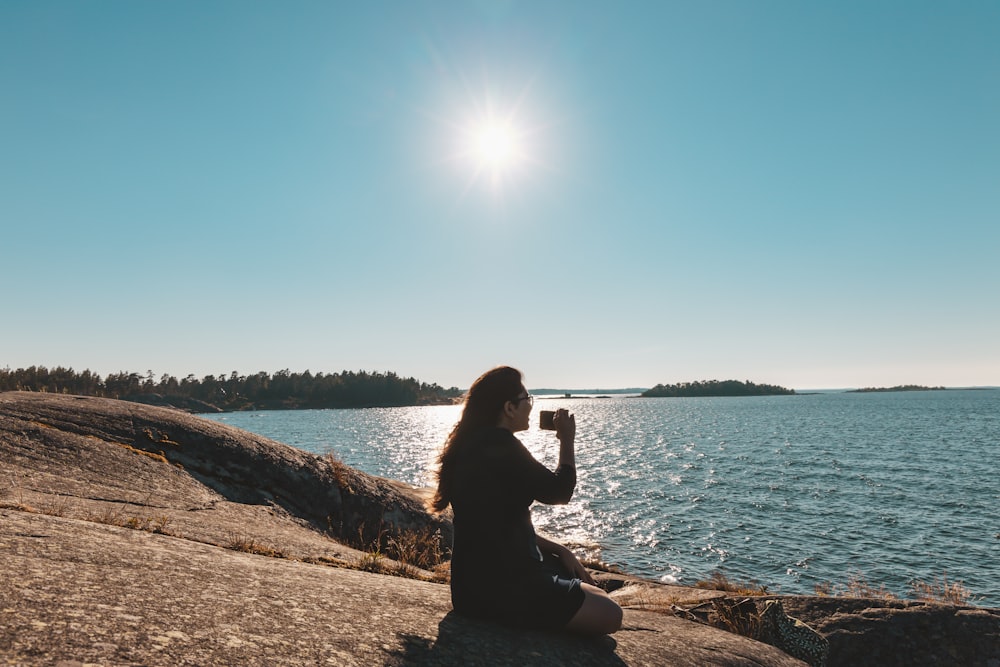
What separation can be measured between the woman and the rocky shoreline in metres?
0.22

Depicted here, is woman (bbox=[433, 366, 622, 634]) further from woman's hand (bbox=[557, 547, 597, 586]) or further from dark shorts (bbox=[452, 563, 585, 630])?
woman's hand (bbox=[557, 547, 597, 586])

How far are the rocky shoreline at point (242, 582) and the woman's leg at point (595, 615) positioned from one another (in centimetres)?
15

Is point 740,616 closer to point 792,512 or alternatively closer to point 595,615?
point 595,615

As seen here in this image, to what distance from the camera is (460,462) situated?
4.64 m

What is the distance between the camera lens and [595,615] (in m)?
4.75

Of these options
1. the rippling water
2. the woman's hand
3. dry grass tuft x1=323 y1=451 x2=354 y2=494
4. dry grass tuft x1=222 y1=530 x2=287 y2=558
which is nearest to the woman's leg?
the woman's hand

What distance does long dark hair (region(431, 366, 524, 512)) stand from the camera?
489cm

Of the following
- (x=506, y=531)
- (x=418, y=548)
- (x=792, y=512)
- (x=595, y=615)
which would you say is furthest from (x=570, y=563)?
(x=792, y=512)

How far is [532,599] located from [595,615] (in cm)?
68

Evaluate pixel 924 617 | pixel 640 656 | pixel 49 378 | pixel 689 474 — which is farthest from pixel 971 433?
pixel 49 378

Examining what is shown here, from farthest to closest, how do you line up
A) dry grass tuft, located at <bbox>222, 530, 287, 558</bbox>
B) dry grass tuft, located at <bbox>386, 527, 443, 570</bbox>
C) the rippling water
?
the rippling water, dry grass tuft, located at <bbox>386, 527, 443, 570</bbox>, dry grass tuft, located at <bbox>222, 530, 287, 558</bbox>

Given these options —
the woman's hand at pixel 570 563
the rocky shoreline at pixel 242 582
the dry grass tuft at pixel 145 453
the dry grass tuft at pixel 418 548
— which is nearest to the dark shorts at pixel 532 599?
the rocky shoreline at pixel 242 582

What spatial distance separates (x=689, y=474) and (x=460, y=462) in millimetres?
43367

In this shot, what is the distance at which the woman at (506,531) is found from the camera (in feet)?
14.5
